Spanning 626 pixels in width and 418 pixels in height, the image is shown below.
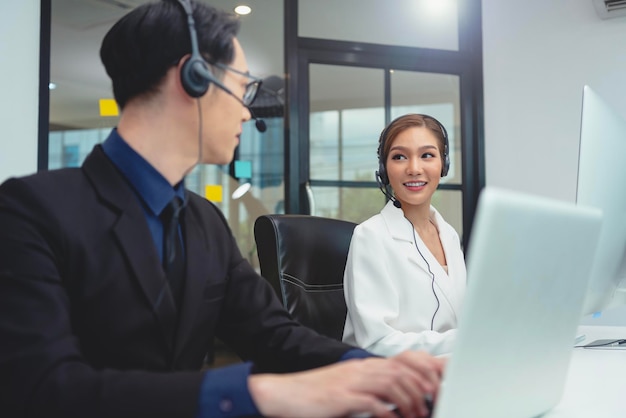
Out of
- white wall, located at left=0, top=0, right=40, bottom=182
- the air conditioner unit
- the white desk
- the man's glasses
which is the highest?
the air conditioner unit

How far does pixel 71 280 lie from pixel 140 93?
13.0 inches

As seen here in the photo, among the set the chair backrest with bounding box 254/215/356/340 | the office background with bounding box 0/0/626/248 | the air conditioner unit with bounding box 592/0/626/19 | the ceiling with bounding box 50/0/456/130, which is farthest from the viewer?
the office background with bounding box 0/0/626/248

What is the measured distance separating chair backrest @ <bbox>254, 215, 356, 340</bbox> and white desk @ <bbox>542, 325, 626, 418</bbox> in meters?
0.61

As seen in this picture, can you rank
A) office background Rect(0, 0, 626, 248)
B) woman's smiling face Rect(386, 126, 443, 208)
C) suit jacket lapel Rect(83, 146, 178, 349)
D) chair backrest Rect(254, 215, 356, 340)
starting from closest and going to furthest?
suit jacket lapel Rect(83, 146, 178, 349) < chair backrest Rect(254, 215, 356, 340) < woman's smiling face Rect(386, 126, 443, 208) < office background Rect(0, 0, 626, 248)

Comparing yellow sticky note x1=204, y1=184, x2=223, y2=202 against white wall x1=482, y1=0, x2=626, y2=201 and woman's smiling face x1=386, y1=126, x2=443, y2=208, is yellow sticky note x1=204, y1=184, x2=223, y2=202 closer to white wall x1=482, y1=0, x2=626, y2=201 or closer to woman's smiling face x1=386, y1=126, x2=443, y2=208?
white wall x1=482, y1=0, x2=626, y2=201

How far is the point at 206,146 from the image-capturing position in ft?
3.58

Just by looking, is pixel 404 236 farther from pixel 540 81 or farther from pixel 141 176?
pixel 540 81

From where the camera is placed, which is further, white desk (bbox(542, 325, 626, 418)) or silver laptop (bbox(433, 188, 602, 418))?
white desk (bbox(542, 325, 626, 418))

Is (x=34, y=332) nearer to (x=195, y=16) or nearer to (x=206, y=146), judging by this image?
(x=206, y=146)

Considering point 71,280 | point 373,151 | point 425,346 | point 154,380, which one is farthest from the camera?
point 373,151

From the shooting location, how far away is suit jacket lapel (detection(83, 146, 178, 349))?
93 cm

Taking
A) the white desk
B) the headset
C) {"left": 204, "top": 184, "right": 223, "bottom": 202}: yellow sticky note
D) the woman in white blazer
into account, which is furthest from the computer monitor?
{"left": 204, "top": 184, "right": 223, "bottom": 202}: yellow sticky note

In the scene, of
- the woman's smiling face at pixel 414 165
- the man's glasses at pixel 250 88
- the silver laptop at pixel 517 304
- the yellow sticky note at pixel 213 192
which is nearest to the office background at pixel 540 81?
the yellow sticky note at pixel 213 192

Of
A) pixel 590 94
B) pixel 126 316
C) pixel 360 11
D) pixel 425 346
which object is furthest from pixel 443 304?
pixel 360 11
